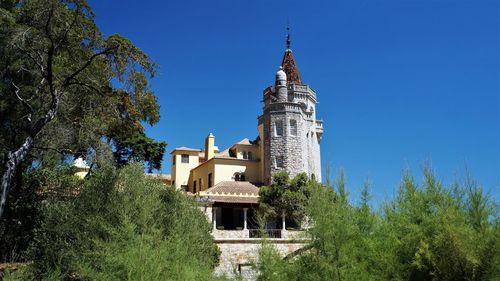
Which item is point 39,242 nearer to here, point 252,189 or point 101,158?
point 101,158

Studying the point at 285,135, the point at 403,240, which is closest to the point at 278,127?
the point at 285,135

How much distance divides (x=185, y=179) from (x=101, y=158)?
1037 inches

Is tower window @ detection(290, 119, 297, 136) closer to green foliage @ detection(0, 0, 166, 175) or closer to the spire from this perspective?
the spire

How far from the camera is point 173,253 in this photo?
872 centimetres

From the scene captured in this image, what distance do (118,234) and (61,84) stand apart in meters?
8.31

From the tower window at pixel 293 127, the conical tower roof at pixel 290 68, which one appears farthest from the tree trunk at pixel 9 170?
the conical tower roof at pixel 290 68

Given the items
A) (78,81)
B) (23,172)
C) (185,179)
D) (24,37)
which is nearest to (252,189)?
(185,179)

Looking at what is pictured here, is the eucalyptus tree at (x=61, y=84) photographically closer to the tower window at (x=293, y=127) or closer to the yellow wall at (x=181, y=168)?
the tower window at (x=293, y=127)

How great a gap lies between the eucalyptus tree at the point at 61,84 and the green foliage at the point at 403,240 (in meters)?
8.65

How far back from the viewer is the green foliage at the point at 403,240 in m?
7.10

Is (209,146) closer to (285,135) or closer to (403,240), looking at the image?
(285,135)

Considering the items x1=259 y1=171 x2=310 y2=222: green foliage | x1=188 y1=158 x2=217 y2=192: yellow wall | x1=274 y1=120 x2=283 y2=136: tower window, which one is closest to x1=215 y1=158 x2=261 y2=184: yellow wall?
x1=188 y1=158 x2=217 y2=192: yellow wall

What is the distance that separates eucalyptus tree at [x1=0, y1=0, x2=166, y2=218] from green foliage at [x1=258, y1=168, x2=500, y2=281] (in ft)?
28.4

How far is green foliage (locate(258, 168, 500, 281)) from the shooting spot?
23.3 feet
